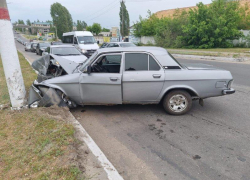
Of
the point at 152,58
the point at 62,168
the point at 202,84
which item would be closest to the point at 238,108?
the point at 202,84

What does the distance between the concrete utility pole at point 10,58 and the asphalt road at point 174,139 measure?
1.43 m

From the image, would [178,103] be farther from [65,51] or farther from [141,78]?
[65,51]

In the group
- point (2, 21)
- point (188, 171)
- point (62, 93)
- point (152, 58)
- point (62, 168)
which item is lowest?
point (188, 171)

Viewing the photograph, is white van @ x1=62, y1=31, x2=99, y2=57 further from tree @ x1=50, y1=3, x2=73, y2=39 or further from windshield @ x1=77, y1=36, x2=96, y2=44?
tree @ x1=50, y1=3, x2=73, y2=39

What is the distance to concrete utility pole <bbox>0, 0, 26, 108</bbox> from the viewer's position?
13.7 feet

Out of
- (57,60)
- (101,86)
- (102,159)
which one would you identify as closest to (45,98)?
(101,86)

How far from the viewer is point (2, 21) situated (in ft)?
13.6

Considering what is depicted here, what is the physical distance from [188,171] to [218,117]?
88.8 inches

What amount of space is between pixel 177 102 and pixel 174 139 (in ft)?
3.95

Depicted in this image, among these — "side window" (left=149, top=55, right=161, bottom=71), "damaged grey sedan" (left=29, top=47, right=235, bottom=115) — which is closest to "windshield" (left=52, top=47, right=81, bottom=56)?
"damaged grey sedan" (left=29, top=47, right=235, bottom=115)

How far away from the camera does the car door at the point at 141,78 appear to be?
441 centimetres

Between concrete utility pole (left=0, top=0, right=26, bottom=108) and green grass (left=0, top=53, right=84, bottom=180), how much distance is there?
0.43 meters

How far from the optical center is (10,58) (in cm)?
437

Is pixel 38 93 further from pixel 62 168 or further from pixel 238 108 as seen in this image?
pixel 238 108
